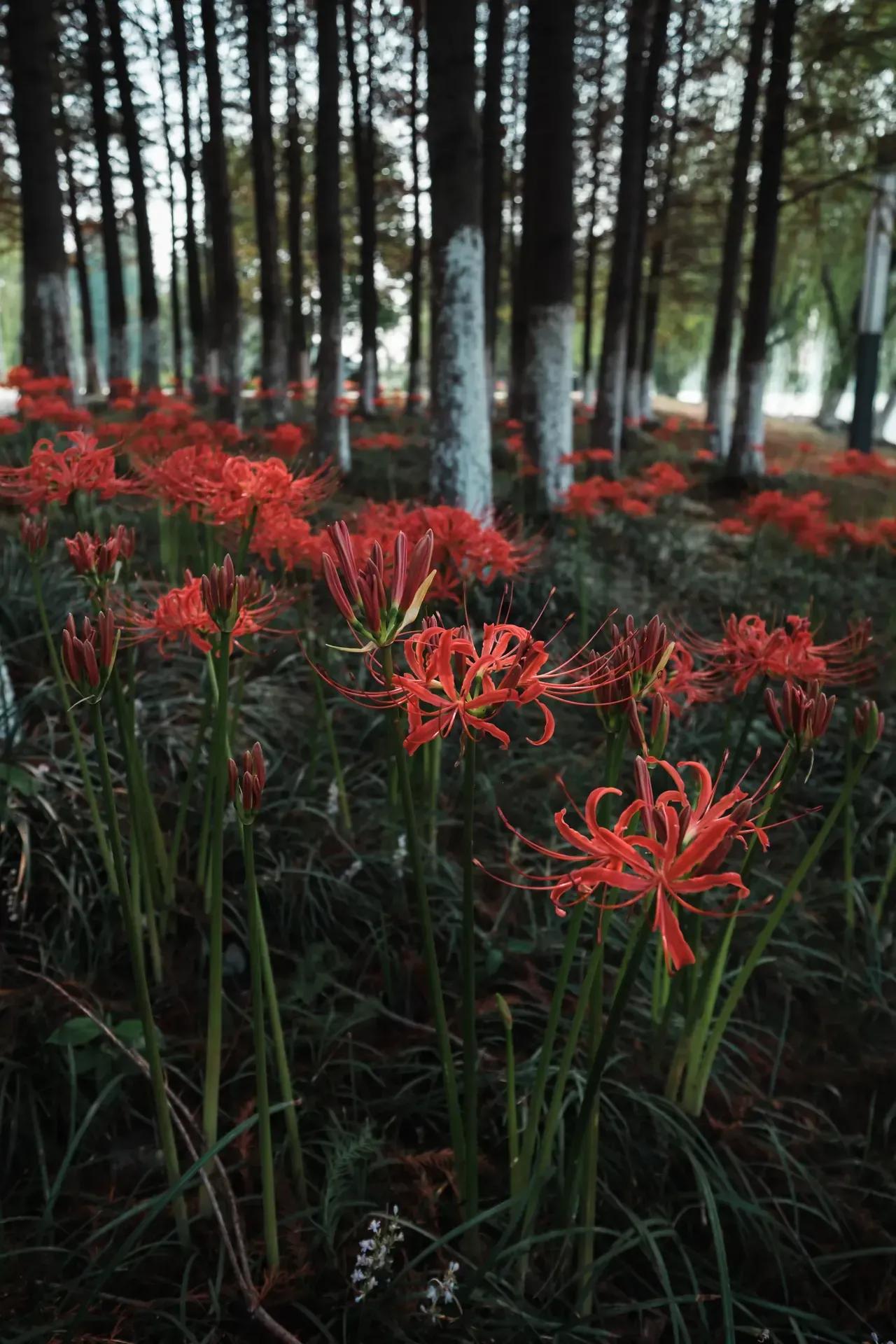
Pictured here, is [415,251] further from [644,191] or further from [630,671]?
[630,671]

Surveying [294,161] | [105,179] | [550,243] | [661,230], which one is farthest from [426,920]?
[294,161]

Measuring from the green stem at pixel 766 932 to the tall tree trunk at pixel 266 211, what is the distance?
966 cm

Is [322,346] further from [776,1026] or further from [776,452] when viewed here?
[776,452]

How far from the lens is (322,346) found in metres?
7.96

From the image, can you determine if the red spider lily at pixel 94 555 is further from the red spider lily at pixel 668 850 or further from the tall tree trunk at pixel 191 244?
the tall tree trunk at pixel 191 244

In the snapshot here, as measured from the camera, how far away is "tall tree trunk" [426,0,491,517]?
5.29 metres

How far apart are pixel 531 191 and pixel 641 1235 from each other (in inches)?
272

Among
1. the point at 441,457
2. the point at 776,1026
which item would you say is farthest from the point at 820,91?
the point at 776,1026

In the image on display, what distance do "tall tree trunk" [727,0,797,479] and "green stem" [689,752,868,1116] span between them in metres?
8.42

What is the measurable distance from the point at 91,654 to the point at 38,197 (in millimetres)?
7238

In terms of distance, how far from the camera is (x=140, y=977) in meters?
1.35

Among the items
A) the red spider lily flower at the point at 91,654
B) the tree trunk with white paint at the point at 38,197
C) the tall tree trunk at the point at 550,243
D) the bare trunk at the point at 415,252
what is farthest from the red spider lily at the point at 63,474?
the bare trunk at the point at 415,252

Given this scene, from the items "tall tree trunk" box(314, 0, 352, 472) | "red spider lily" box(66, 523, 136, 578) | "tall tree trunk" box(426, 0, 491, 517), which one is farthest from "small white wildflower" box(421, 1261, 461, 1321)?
"tall tree trunk" box(314, 0, 352, 472)

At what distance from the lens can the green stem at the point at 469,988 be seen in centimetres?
112
